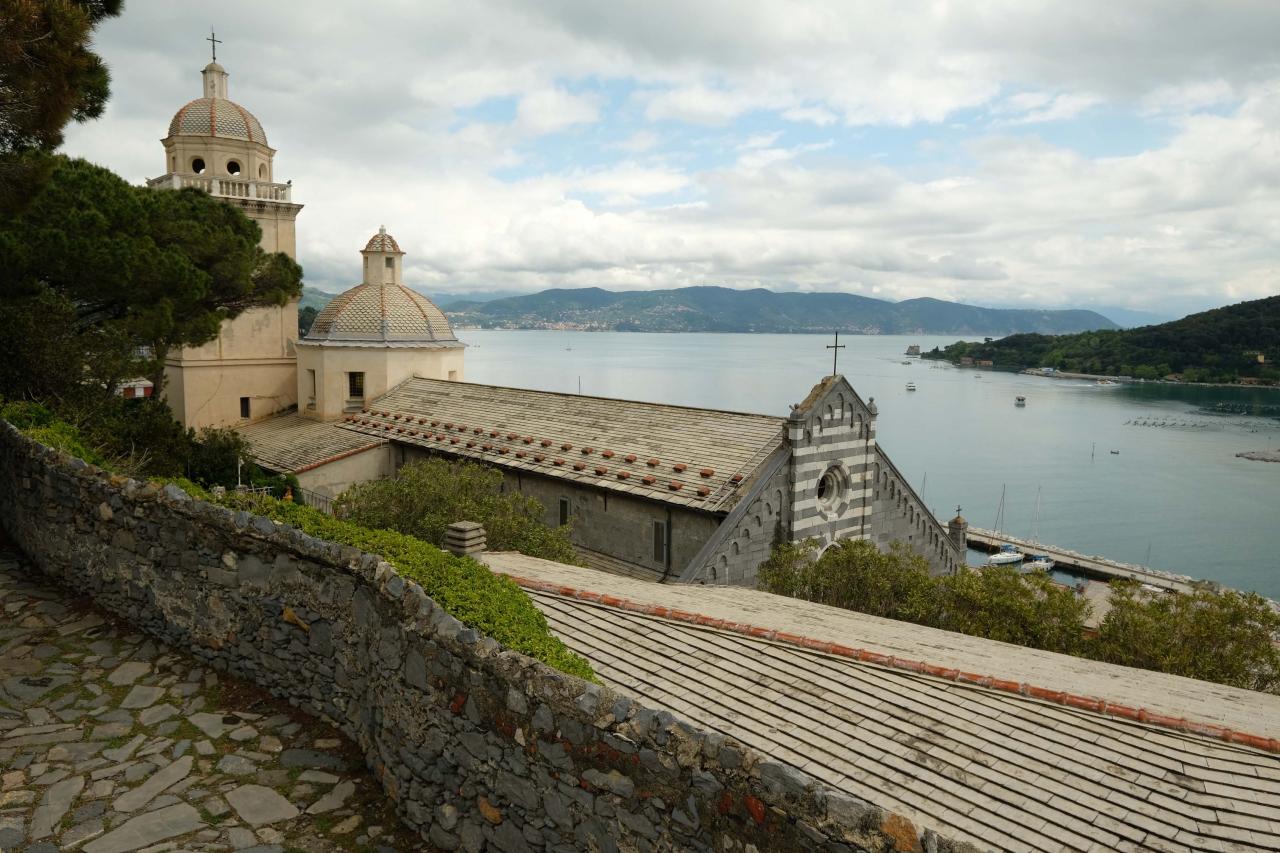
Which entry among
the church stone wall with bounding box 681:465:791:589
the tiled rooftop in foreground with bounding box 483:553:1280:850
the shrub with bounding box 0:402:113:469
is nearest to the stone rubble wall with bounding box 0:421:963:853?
the shrub with bounding box 0:402:113:469

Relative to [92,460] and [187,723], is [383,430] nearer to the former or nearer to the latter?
[92,460]

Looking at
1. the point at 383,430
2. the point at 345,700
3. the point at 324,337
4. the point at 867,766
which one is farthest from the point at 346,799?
the point at 324,337

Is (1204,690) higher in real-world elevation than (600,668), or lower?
lower

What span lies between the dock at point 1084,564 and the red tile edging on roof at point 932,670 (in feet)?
181

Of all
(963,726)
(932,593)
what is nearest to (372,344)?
(932,593)

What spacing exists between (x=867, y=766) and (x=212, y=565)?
8268 mm

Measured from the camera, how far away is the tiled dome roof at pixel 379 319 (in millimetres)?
40531

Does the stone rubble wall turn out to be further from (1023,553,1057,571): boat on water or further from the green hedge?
(1023,553,1057,571): boat on water

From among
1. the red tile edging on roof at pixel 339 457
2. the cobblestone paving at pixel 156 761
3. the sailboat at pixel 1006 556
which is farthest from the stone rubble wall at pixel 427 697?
the sailboat at pixel 1006 556

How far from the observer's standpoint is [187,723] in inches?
A: 380

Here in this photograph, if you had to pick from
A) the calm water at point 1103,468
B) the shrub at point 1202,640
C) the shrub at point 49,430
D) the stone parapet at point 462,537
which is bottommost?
the calm water at point 1103,468

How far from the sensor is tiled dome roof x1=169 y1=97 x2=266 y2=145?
43469 mm

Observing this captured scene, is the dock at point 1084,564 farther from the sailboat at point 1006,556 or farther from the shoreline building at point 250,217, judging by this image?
the shoreline building at point 250,217

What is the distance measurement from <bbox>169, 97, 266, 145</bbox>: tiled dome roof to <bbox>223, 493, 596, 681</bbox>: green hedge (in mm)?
39936
